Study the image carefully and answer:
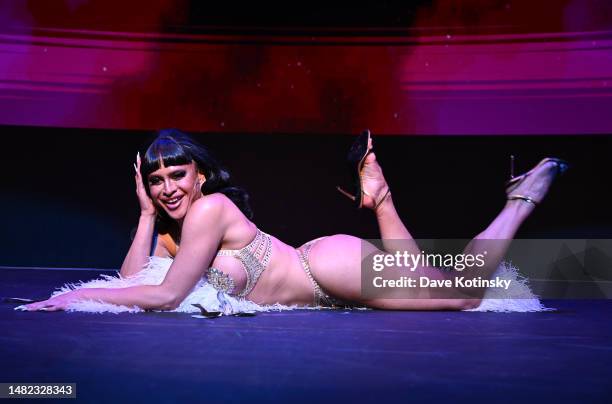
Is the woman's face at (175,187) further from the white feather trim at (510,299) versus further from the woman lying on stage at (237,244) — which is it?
the white feather trim at (510,299)

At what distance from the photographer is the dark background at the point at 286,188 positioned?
13.3 feet

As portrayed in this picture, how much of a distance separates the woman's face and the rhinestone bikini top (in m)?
0.25

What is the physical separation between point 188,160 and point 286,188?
178 cm

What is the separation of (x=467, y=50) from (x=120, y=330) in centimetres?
274

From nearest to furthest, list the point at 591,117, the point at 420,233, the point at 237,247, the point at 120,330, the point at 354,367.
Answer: the point at 354,367
the point at 120,330
the point at 237,247
the point at 591,117
the point at 420,233

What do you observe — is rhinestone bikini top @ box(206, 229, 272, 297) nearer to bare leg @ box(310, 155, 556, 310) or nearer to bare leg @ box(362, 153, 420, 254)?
bare leg @ box(310, 155, 556, 310)

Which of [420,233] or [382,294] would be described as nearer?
[382,294]

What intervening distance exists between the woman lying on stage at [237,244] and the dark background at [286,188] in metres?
1.45

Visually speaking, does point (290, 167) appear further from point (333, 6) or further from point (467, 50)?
point (467, 50)

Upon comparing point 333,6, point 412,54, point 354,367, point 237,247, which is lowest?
point 354,367

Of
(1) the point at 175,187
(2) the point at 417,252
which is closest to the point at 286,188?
(2) the point at 417,252

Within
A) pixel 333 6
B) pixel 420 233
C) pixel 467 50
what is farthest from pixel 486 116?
pixel 333 6

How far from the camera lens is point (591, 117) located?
3797mm

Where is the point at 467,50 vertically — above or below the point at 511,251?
above
